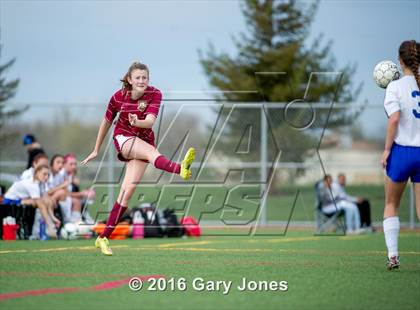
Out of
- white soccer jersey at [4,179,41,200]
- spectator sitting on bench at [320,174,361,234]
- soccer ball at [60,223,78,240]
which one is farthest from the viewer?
spectator sitting on bench at [320,174,361,234]

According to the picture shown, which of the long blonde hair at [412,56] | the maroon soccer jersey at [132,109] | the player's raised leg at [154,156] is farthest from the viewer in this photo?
the maroon soccer jersey at [132,109]

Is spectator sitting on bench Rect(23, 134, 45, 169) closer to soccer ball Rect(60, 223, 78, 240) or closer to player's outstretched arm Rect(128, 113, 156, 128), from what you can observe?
soccer ball Rect(60, 223, 78, 240)

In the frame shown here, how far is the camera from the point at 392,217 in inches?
297

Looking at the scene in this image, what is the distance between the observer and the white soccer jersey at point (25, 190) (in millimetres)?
13883

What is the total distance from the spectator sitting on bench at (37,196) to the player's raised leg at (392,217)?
7.54m

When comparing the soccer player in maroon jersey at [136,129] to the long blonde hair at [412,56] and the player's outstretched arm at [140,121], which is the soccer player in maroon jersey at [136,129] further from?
the long blonde hair at [412,56]

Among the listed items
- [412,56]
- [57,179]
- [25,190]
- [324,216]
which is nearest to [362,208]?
[324,216]

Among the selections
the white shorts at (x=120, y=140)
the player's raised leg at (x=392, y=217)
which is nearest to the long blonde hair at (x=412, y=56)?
the player's raised leg at (x=392, y=217)

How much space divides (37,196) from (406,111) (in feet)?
26.8

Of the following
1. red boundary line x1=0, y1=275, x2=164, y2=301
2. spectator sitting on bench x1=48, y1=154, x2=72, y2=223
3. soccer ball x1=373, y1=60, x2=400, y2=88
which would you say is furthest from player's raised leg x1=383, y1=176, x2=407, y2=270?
spectator sitting on bench x1=48, y1=154, x2=72, y2=223

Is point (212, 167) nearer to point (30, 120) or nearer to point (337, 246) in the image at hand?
point (30, 120)

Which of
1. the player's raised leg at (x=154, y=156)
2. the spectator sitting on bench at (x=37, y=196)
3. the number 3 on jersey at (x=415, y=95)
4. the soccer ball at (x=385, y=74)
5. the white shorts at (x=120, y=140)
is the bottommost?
the spectator sitting on bench at (x=37, y=196)

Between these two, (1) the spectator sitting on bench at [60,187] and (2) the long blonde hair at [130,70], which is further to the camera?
(1) the spectator sitting on bench at [60,187]

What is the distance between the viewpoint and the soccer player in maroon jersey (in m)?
8.58
